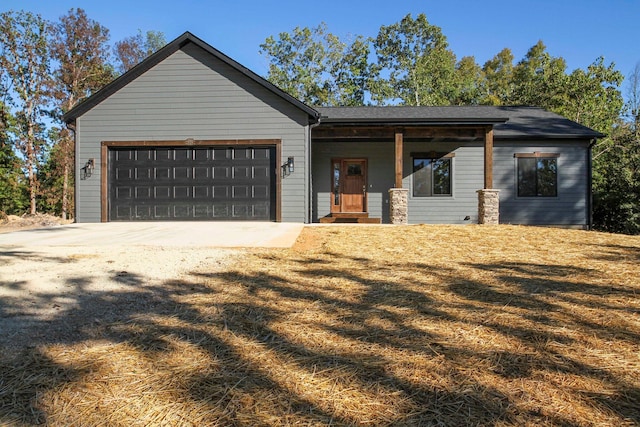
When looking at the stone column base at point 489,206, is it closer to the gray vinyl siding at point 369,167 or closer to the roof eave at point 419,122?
the roof eave at point 419,122

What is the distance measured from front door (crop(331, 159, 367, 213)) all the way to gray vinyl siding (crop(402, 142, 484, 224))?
59.0 inches

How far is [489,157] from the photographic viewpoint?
10.5m

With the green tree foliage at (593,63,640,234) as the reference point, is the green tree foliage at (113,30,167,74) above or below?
above

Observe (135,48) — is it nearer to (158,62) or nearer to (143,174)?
(158,62)

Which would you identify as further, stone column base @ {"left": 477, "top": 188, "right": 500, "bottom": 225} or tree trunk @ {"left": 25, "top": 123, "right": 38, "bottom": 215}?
tree trunk @ {"left": 25, "top": 123, "right": 38, "bottom": 215}

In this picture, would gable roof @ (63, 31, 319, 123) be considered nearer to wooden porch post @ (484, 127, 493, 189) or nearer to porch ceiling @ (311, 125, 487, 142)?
porch ceiling @ (311, 125, 487, 142)

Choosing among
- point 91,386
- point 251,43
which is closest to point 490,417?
point 91,386

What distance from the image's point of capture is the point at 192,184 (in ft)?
34.3

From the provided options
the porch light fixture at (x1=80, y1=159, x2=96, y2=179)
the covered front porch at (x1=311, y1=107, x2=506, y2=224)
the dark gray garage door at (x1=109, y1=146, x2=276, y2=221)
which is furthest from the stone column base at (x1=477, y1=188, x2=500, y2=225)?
the porch light fixture at (x1=80, y1=159, x2=96, y2=179)

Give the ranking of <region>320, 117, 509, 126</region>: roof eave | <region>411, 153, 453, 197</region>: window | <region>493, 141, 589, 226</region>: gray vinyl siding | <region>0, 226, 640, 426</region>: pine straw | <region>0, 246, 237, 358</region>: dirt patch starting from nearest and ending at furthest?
<region>0, 226, 640, 426</region>: pine straw → <region>0, 246, 237, 358</region>: dirt patch → <region>320, 117, 509, 126</region>: roof eave → <region>493, 141, 589, 226</region>: gray vinyl siding → <region>411, 153, 453, 197</region>: window

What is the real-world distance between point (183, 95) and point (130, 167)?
240cm

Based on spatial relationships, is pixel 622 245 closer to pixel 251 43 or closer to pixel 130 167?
pixel 130 167

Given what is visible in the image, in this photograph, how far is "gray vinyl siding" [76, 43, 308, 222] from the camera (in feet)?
33.8

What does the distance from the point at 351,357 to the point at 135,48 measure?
33188mm
